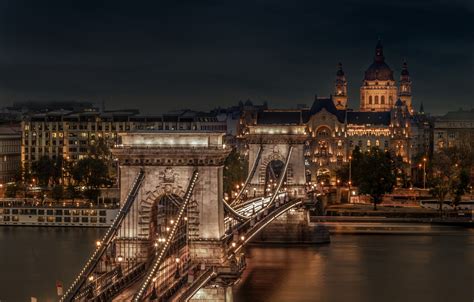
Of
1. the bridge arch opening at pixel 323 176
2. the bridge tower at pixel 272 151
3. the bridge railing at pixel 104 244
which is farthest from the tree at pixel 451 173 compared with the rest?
the bridge railing at pixel 104 244

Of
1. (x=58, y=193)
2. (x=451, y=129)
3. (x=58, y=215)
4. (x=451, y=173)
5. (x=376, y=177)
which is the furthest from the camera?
(x=451, y=129)

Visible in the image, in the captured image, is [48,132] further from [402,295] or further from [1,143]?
[402,295]

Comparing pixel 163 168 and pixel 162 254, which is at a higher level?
pixel 163 168

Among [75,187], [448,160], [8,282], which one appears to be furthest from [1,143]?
[8,282]

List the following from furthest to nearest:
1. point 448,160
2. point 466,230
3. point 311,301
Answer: point 448,160
point 466,230
point 311,301

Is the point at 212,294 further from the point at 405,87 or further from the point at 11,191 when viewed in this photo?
the point at 405,87

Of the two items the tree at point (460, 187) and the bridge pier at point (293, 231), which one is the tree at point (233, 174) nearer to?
the bridge pier at point (293, 231)

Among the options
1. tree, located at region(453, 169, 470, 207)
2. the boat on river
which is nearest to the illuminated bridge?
the boat on river

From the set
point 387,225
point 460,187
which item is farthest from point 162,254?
point 460,187
